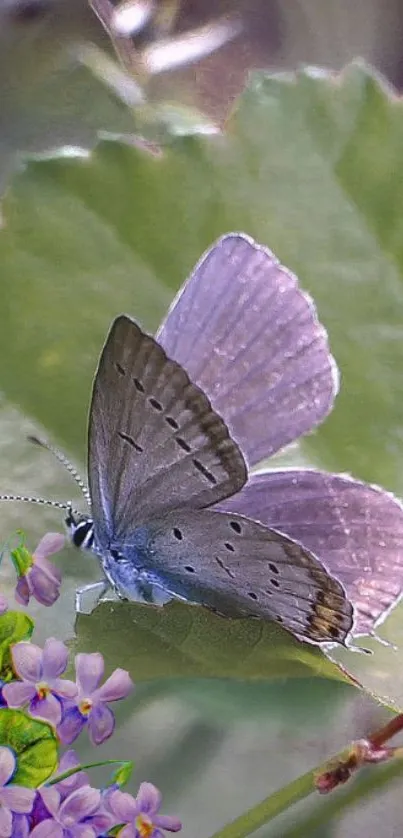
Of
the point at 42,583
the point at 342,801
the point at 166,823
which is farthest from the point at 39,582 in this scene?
the point at 342,801

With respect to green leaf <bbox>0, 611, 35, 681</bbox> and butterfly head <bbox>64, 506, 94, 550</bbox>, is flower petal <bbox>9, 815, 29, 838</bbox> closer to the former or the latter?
green leaf <bbox>0, 611, 35, 681</bbox>

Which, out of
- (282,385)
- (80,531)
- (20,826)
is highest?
(282,385)

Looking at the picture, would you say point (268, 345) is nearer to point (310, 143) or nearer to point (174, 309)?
point (174, 309)

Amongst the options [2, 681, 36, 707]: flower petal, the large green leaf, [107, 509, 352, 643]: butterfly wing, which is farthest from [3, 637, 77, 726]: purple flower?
the large green leaf

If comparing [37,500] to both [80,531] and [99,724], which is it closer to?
[80,531]

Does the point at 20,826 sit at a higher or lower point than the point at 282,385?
lower

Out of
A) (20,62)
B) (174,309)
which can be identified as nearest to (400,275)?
(174,309)

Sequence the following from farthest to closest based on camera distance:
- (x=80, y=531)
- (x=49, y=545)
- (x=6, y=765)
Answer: (x=80, y=531) < (x=49, y=545) < (x=6, y=765)

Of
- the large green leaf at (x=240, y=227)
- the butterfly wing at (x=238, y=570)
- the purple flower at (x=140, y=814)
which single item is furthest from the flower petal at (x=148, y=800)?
the large green leaf at (x=240, y=227)
